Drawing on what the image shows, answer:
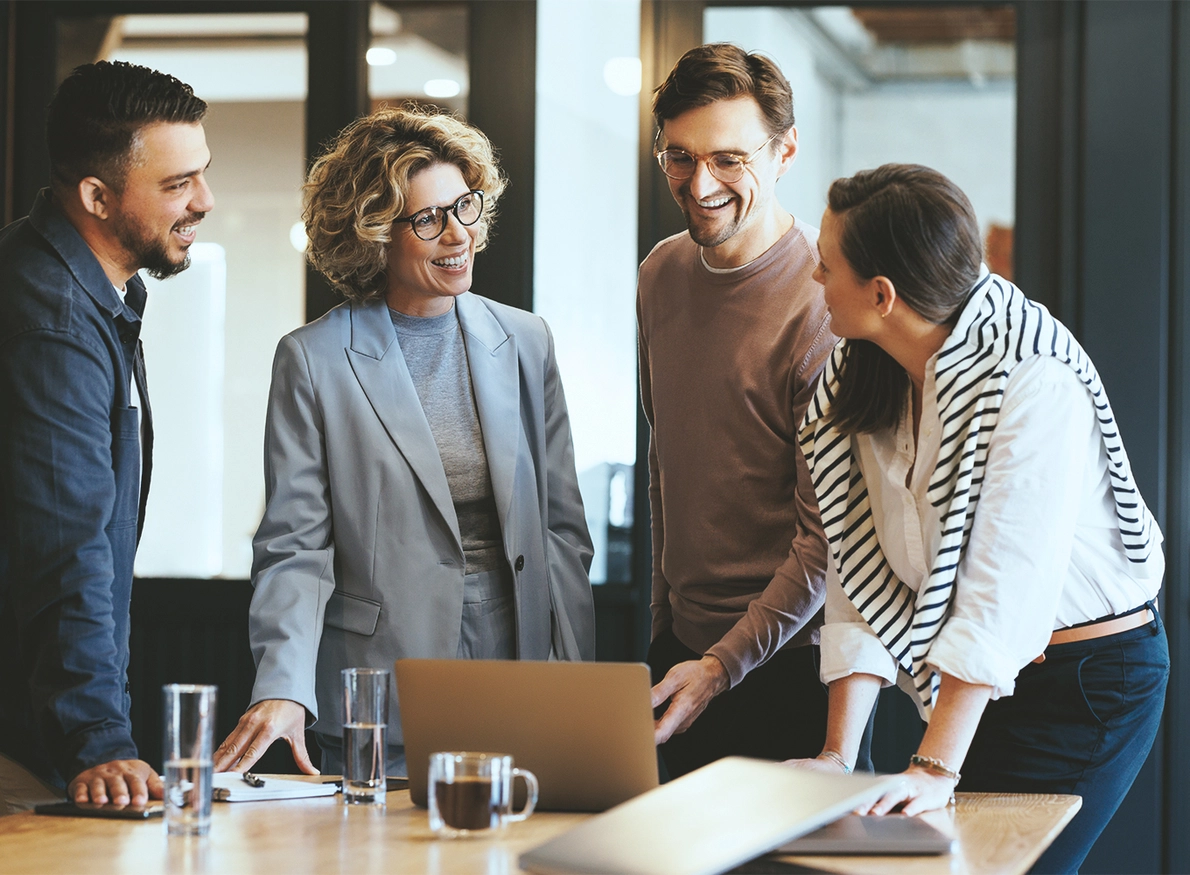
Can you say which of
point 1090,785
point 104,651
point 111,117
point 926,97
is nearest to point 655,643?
point 1090,785

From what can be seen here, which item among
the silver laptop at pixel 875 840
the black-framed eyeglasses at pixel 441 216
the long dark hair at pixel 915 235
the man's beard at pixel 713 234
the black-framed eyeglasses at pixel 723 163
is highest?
the black-framed eyeglasses at pixel 723 163

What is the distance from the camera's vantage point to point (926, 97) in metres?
3.61

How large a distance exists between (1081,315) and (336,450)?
2.21 metres

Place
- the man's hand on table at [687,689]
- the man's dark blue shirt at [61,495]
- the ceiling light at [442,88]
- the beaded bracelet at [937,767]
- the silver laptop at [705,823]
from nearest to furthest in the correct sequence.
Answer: the silver laptop at [705,823], the beaded bracelet at [937,767], the man's dark blue shirt at [61,495], the man's hand on table at [687,689], the ceiling light at [442,88]

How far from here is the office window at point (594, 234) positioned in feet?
12.0

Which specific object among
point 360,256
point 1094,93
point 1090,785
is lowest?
point 1090,785

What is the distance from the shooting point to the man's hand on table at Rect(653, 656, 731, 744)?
1.92 m

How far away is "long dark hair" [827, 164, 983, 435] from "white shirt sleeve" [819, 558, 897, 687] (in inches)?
16.6

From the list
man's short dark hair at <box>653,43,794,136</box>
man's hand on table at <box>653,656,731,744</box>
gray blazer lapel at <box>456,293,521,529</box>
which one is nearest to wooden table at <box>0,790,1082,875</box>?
man's hand on table at <box>653,656,731,744</box>

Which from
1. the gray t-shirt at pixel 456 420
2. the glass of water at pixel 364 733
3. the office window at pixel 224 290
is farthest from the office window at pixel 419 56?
the glass of water at pixel 364 733

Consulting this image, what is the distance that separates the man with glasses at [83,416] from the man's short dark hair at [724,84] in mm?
789

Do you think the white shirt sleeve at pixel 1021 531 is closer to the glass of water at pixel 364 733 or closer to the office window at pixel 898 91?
the glass of water at pixel 364 733

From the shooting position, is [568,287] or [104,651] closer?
[104,651]

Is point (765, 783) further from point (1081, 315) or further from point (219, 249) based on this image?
point (219, 249)
